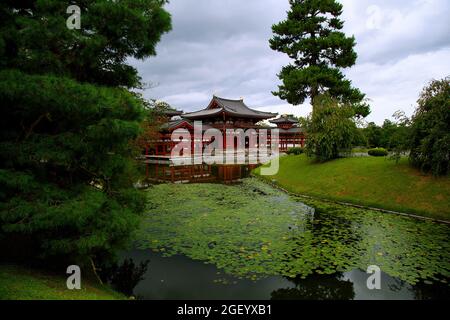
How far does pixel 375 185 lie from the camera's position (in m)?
13.6

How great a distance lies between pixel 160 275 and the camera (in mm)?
6492

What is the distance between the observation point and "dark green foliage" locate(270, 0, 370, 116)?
26333mm

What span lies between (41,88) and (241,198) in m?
11.2

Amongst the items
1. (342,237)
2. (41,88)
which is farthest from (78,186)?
(342,237)

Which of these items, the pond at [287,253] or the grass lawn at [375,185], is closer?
the pond at [287,253]

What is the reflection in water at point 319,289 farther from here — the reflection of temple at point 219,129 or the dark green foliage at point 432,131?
the reflection of temple at point 219,129

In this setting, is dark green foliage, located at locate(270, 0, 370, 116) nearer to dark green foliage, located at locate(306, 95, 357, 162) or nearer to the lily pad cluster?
dark green foliage, located at locate(306, 95, 357, 162)

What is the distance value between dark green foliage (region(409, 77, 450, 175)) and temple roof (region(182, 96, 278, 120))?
27130 mm

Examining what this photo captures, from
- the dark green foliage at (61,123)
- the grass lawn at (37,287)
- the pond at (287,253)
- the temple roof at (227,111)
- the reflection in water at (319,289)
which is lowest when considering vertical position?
the reflection in water at (319,289)

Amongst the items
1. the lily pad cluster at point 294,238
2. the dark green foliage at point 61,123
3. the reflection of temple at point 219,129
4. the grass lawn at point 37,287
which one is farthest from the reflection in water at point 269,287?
the reflection of temple at point 219,129

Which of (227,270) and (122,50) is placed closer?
(122,50)

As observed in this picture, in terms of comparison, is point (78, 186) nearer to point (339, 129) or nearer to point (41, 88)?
point (41, 88)

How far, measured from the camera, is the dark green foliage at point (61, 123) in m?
4.37

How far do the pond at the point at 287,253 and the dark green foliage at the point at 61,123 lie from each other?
1995mm
